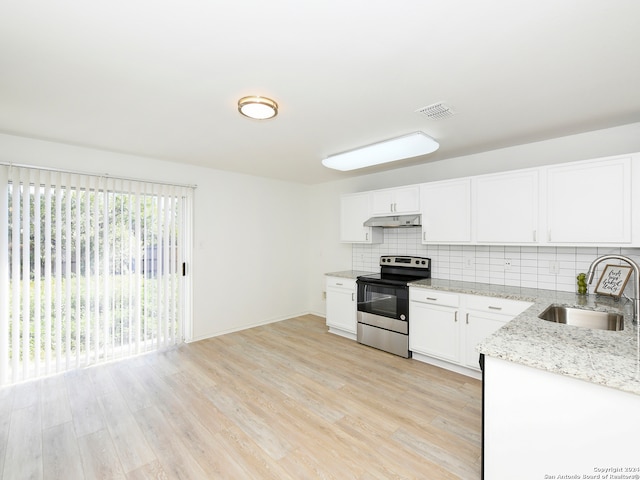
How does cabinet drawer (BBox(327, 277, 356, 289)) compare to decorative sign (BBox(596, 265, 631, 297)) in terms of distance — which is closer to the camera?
decorative sign (BBox(596, 265, 631, 297))

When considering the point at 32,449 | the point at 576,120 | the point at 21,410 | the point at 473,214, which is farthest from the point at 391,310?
the point at 21,410

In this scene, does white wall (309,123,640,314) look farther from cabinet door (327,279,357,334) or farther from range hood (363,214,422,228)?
cabinet door (327,279,357,334)

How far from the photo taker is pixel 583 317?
89.1 inches

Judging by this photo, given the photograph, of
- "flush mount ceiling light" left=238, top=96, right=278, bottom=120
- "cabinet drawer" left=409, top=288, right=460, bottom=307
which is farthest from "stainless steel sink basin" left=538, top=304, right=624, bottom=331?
"flush mount ceiling light" left=238, top=96, right=278, bottom=120

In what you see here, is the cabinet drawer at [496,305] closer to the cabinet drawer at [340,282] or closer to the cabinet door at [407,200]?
the cabinet door at [407,200]

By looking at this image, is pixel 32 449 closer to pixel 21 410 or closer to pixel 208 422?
pixel 21 410

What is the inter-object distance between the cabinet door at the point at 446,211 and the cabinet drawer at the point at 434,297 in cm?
62

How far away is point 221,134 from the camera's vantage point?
9.44 ft

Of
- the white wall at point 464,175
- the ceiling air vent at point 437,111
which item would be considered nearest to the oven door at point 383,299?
the white wall at point 464,175

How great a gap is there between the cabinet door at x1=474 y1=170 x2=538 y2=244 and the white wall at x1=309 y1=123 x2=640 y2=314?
38cm

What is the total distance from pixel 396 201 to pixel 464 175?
85 centimetres

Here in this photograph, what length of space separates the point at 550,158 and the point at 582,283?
4.12ft

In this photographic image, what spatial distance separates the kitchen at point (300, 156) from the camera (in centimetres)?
179

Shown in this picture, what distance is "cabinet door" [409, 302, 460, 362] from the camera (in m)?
3.11
